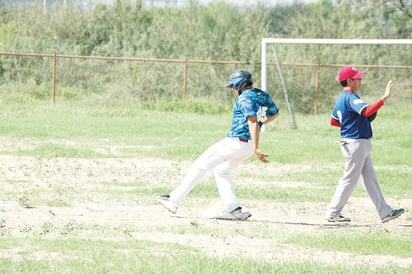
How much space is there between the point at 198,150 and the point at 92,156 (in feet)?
7.25

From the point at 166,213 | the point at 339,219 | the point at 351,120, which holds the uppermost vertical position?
the point at 351,120

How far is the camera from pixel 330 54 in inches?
1479

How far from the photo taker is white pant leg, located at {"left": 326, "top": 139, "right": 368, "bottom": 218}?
11.4 m

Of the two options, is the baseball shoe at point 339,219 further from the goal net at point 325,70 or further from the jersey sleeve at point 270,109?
the goal net at point 325,70

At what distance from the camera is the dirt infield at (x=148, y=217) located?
9.77 m

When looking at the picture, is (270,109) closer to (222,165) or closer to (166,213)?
(222,165)

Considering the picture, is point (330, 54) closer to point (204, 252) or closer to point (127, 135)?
point (127, 135)

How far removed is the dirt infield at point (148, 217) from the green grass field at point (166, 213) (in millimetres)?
16

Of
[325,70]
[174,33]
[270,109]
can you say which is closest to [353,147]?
[270,109]

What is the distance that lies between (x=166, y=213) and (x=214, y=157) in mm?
1022

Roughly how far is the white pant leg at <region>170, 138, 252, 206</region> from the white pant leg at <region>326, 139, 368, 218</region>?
111cm

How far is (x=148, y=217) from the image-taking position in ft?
38.2

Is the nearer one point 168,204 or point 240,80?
point 240,80

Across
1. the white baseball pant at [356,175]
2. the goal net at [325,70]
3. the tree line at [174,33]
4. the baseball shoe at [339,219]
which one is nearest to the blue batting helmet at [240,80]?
the white baseball pant at [356,175]
